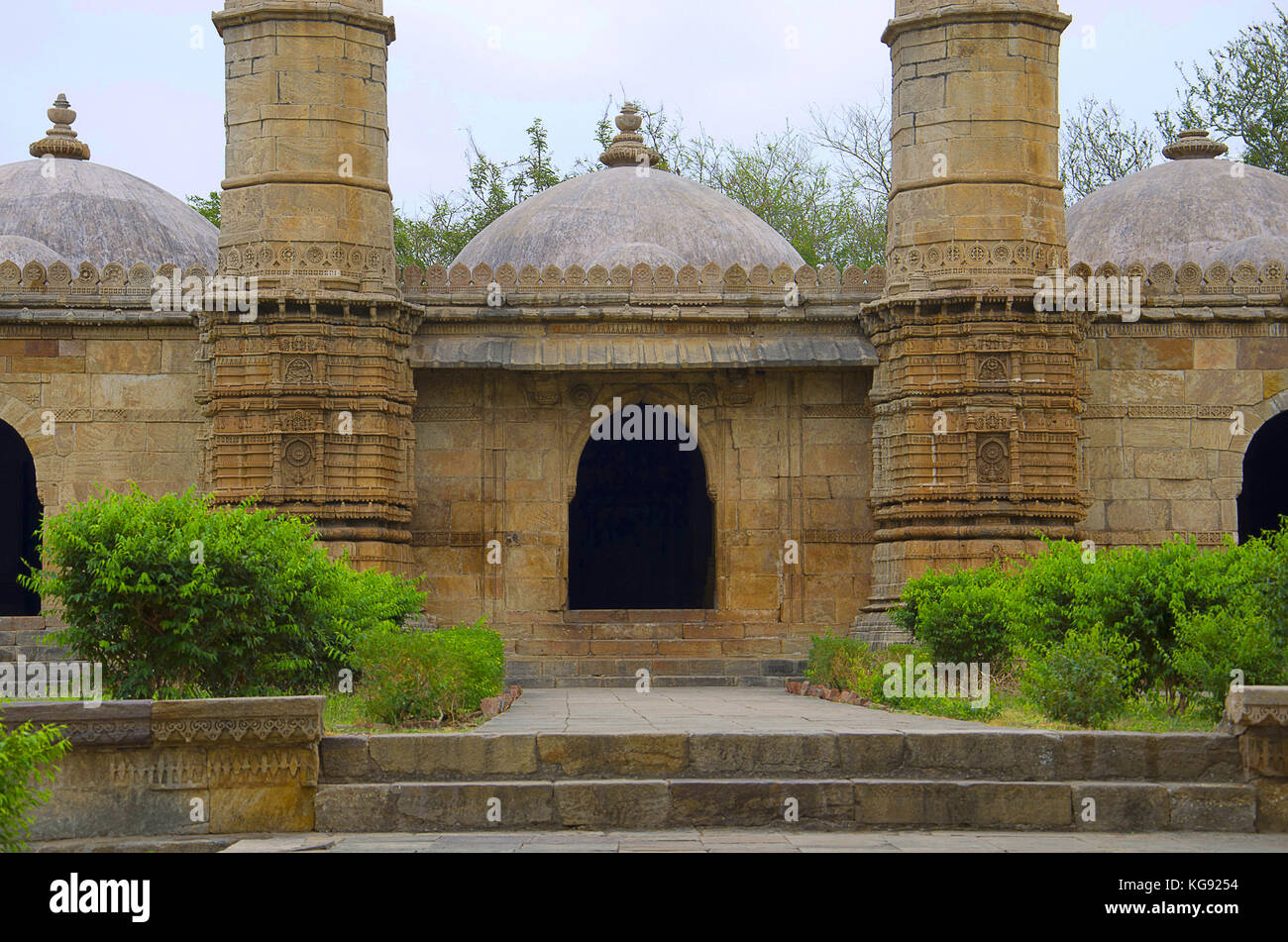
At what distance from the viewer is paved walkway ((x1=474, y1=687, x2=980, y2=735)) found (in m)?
8.91

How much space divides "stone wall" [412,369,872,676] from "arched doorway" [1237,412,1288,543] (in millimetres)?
5778

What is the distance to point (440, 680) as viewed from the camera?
29.8ft

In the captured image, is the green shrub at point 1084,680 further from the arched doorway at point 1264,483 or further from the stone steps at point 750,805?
the arched doorway at point 1264,483

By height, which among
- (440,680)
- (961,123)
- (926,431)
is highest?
(961,123)

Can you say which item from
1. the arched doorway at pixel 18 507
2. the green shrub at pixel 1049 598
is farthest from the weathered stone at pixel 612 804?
the arched doorway at pixel 18 507

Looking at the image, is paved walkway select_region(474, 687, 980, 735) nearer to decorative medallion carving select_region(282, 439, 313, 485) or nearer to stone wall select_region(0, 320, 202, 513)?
decorative medallion carving select_region(282, 439, 313, 485)

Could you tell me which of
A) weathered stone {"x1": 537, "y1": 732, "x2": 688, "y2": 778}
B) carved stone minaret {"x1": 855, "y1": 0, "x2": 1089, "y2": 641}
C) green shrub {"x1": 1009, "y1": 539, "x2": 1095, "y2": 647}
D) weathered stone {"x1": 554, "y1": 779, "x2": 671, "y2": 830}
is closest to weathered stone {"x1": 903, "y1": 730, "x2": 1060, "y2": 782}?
weathered stone {"x1": 537, "y1": 732, "x2": 688, "y2": 778}

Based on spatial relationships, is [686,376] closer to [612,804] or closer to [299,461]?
[299,461]

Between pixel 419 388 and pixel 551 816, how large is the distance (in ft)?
26.4

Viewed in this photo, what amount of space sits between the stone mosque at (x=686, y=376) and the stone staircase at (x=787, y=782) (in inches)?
237

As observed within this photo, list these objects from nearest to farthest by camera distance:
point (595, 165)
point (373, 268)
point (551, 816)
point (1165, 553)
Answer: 1. point (551, 816)
2. point (1165, 553)
3. point (373, 268)
4. point (595, 165)

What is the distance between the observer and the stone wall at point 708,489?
15273 millimetres
